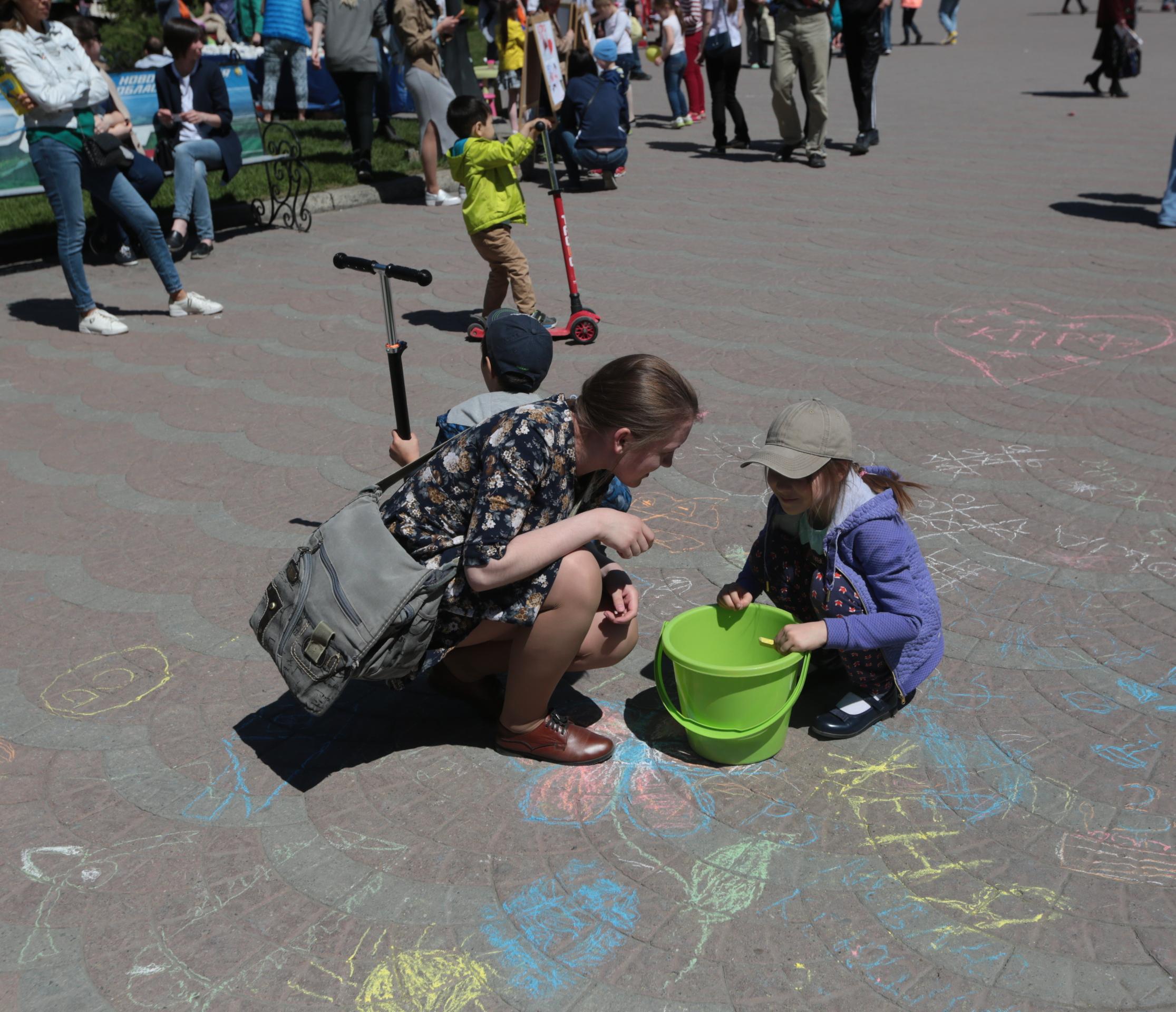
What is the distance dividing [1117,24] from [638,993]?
14.6 meters

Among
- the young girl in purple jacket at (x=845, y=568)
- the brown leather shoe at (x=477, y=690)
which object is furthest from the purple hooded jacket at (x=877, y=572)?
the brown leather shoe at (x=477, y=690)

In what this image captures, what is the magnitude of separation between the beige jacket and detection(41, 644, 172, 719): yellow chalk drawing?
298 inches

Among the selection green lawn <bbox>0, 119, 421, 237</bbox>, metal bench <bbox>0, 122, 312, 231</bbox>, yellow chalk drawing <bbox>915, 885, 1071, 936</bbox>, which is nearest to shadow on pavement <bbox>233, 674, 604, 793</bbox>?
yellow chalk drawing <bbox>915, 885, 1071, 936</bbox>

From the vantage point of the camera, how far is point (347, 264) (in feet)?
11.6

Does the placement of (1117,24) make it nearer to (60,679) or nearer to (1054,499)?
(1054,499)

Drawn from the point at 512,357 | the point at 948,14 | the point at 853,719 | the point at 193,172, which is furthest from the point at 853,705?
the point at 948,14

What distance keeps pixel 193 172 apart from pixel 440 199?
2.54 meters

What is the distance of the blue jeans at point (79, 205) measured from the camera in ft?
20.8

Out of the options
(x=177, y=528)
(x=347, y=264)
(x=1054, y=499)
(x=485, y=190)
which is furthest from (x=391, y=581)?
(x=485, y=190)

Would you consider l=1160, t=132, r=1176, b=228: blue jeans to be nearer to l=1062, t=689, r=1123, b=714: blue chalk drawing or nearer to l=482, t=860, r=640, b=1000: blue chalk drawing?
l=1062, t=689, r=1123, b=714: blue chalk drawing

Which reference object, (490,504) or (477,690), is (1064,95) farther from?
(490,504)

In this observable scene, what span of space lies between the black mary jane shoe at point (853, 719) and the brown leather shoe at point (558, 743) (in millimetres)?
586

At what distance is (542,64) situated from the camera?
7.21 meters

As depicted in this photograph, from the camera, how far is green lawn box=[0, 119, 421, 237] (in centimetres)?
905
